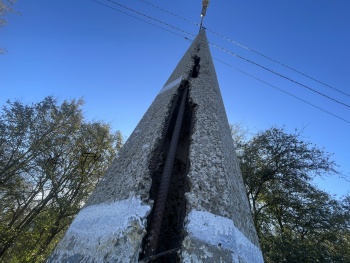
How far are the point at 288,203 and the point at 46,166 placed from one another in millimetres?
13708

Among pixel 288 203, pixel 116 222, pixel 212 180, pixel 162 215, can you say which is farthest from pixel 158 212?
pixel 288 203

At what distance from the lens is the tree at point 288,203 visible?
9023 millimetres

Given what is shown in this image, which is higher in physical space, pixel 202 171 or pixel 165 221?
pixel 202 171

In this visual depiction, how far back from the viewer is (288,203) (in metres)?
11.5

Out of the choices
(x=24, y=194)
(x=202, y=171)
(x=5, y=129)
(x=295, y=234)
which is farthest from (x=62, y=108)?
(x=202, y=171)

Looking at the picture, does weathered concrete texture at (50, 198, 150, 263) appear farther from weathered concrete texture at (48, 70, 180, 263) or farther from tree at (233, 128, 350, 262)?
tree at (233, 128, 350, 262)

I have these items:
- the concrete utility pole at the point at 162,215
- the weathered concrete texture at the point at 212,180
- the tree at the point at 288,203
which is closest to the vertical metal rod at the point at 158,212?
the concrete utility pole at the point at 162,215

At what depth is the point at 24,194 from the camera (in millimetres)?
14633

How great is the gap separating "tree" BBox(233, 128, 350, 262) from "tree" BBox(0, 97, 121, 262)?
9315 millimetres

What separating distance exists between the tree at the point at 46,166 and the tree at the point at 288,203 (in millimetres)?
9315

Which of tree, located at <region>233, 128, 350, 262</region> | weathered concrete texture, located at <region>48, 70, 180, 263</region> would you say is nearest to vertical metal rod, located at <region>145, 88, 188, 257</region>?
weathered concrete texture, located at <region>48, 70, 180, 263</region>

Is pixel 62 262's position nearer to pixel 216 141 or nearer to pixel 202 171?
pixel 202 171

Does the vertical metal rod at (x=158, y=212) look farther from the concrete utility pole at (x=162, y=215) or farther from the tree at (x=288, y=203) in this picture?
the tree at (x=288, y=203)

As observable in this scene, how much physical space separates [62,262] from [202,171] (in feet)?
3.52
